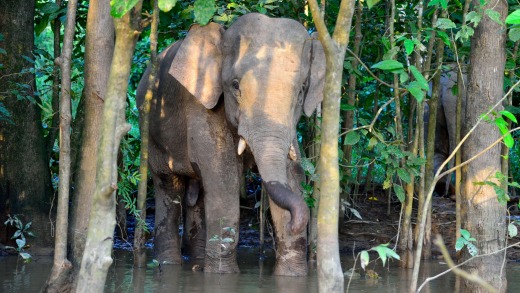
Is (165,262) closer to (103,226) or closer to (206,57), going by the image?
(206,57)

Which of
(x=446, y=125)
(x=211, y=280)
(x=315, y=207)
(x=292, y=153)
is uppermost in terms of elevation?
(x=446, y=125)

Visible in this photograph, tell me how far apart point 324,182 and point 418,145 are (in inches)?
162

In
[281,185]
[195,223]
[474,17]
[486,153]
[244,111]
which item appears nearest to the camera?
[474,17]

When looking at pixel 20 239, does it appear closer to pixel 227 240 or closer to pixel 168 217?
pixel 168 217

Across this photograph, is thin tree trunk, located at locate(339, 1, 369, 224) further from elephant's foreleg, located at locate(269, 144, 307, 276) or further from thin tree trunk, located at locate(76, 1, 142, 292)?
thin tree trunk, located at locate(76, 1, 142, 292)

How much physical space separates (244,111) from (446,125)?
4.50 m

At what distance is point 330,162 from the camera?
4859mm

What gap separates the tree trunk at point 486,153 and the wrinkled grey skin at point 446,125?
175 inches

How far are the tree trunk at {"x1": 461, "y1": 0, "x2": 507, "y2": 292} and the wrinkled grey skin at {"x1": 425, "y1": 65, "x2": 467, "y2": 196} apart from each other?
4457 mm

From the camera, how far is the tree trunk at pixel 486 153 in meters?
6.47

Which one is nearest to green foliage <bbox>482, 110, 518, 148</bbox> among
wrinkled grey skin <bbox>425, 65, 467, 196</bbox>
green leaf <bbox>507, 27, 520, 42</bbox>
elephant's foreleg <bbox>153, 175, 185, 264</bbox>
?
green leaf <bbox>507, 27, 520, 42</bbox>

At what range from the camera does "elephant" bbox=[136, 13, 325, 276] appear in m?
7.77

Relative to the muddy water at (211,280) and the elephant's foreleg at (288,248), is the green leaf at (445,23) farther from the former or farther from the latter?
the muddy water at (211,280)

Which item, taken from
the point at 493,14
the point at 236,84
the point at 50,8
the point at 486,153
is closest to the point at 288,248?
the point at 236,84
